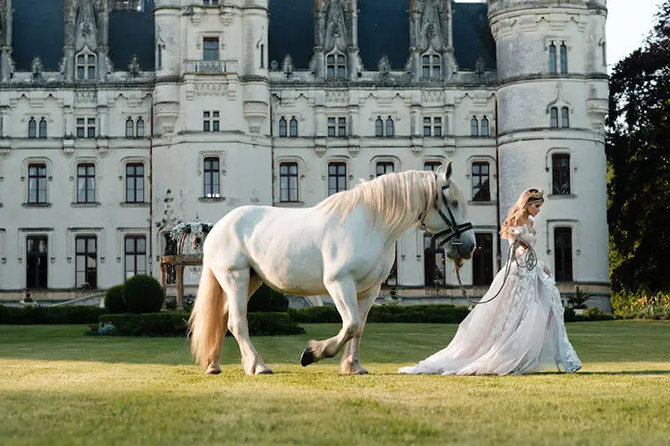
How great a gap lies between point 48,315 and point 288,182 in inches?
610

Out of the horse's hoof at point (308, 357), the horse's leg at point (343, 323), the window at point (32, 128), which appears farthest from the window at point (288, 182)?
the horse's hoof at point (308, 357)

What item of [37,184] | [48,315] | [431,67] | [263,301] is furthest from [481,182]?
[263,301]

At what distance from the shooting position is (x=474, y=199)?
56156mm

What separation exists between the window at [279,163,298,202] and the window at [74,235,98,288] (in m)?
9.28

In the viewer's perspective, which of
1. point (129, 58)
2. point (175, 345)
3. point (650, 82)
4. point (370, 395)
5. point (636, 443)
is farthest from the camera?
point (129, 58)

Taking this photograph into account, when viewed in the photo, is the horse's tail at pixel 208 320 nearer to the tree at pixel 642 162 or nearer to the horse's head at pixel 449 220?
the horse's head at pixel 449 220

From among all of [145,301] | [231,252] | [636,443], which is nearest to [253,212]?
[231,252]

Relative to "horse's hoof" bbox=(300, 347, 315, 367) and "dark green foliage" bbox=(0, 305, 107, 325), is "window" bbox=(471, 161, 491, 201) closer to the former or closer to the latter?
"dark green foliage" bbox=(0, 305, 107, 325)

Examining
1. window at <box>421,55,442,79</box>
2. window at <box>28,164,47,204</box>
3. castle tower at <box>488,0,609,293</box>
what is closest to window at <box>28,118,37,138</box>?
window at <box>28,164,47,204</box>

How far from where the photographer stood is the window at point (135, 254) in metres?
55.2

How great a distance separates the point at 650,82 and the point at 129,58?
24.9m

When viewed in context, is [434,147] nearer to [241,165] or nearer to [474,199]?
[474,199]

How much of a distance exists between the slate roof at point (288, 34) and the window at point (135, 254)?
8.48 meters

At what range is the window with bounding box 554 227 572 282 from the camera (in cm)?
5328
